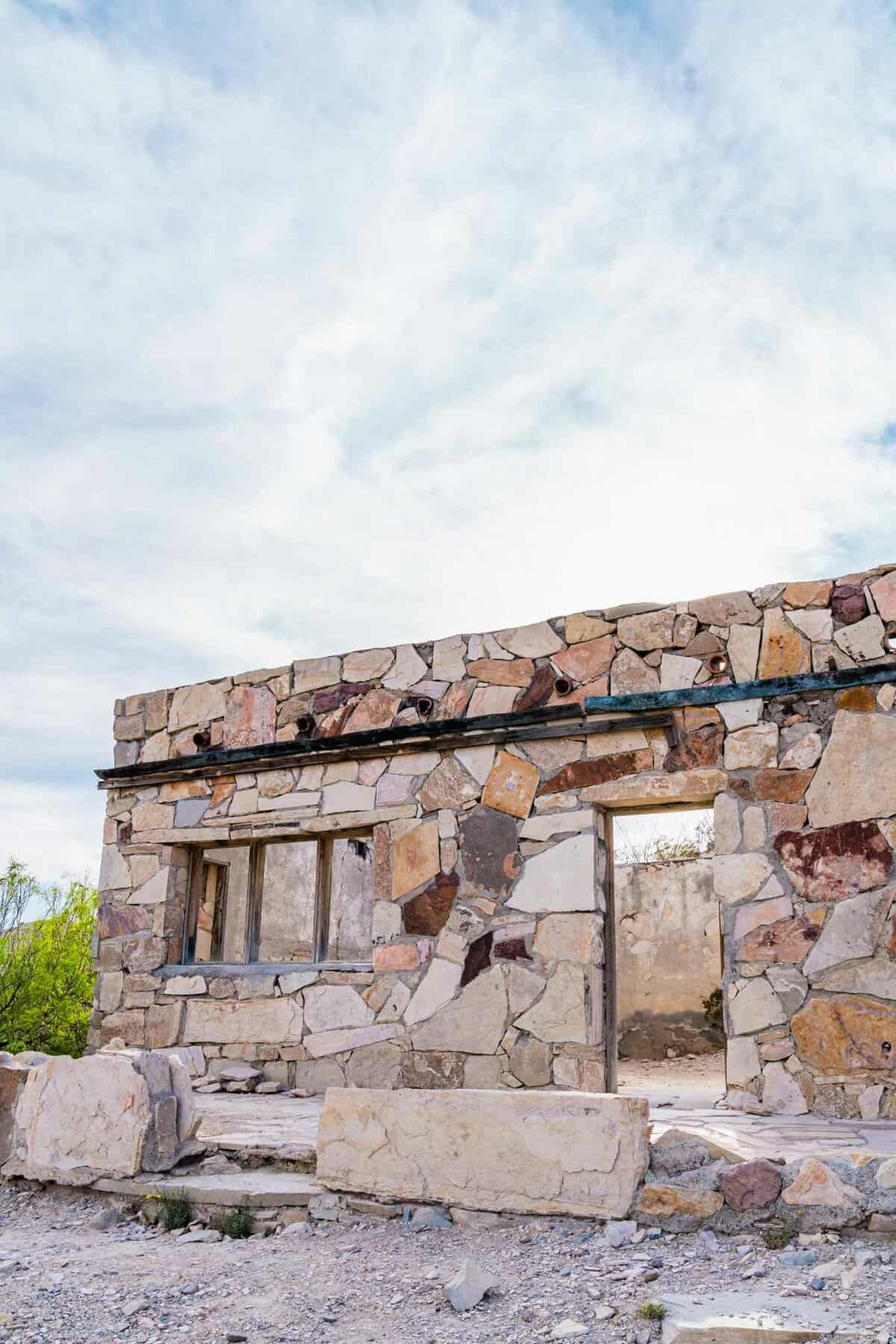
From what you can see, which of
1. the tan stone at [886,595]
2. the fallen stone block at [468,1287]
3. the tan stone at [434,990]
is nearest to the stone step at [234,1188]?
the fallen stone block at [468,1287]

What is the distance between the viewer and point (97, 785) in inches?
335

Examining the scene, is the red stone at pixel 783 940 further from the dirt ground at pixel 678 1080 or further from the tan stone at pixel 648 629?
the tan stone at pixel 648 629

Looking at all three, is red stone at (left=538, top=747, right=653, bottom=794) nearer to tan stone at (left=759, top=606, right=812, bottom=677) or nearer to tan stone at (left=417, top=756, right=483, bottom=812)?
tan stone at (left=417, top=756, right=483, bottom=812)

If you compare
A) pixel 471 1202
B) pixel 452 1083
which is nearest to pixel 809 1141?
pixel 471 1202

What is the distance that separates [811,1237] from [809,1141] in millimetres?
1032

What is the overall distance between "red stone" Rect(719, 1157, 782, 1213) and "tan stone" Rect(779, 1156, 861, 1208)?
44 millimetres

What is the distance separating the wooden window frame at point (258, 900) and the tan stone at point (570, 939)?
1283 mm

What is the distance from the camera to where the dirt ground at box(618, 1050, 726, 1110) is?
6773 millimetres

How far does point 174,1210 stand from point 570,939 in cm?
264

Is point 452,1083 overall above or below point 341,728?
below

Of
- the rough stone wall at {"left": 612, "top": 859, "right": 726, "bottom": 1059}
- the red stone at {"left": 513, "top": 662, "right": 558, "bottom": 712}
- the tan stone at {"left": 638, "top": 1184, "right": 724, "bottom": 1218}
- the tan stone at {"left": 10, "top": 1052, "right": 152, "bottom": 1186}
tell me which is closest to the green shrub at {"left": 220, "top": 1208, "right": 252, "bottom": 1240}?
the tan stone at {"left": 10, "top": 1052, "right": 152, "bottom": 1186}

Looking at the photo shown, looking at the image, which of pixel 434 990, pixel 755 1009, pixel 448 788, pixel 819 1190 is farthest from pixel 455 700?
pixel 819 1190

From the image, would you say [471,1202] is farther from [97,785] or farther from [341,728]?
[97,785]

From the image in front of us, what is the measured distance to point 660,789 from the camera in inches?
248
